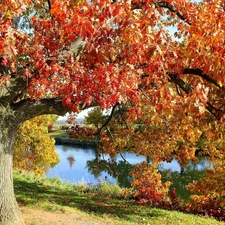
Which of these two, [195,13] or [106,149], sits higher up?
[195,13]

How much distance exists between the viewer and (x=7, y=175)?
6.67 metres

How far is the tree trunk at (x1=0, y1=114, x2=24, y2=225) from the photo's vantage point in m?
6.44

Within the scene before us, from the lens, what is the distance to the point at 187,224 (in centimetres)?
1027

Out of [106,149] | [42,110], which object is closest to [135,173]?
[106,149]

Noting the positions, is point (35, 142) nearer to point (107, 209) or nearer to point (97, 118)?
point (97, 118)

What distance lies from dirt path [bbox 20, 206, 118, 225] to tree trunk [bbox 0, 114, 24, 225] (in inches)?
33.1

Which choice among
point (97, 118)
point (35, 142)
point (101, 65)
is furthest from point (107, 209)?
point (35, 142)

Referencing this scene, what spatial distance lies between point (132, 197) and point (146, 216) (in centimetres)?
455

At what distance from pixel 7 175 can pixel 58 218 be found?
2360 mm

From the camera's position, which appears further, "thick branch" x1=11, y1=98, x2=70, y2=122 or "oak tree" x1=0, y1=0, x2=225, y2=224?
"thick branch" x1=11, y1=98, x2=70, y2=122

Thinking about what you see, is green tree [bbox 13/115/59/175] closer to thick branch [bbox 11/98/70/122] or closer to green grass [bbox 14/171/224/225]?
green grass [bbox 14/171/224/225]

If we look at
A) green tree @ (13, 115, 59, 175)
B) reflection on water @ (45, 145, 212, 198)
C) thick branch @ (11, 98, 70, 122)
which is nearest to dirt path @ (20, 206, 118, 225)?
thick branch @ (11, 98, 70, 122)

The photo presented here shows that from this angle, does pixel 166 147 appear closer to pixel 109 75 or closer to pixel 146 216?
pixel 146 216

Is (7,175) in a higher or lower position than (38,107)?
lower
